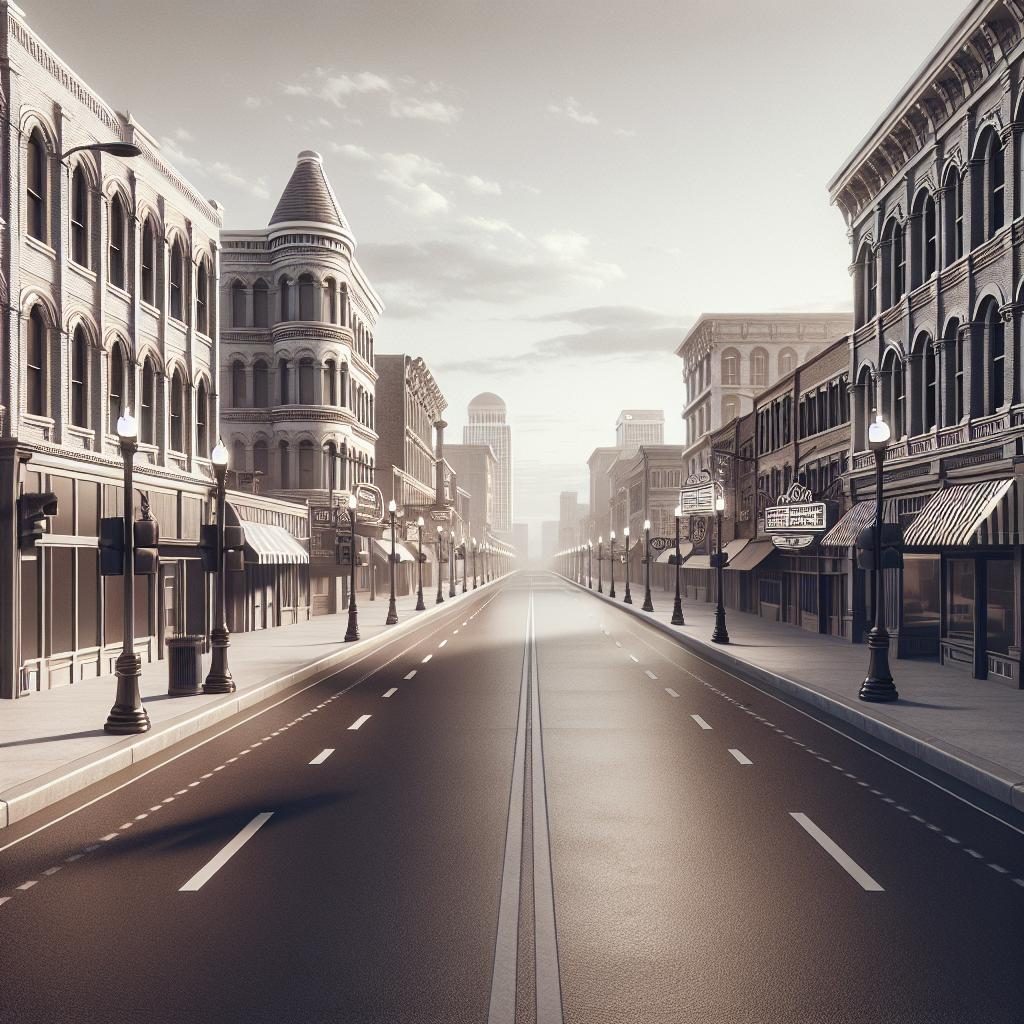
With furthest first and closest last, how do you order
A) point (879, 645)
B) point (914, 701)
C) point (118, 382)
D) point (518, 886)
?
point (118, 382) → point (879, 645) → point (914, 701) → point (518, 886)

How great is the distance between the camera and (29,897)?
26.9ft

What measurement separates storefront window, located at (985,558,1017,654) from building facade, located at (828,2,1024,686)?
0.05 m

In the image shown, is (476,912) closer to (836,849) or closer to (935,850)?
(836,849)

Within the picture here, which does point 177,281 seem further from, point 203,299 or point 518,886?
point 518,886

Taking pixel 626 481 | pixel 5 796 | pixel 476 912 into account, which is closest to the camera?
pixel 476 912

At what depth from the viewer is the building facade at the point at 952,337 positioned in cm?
2180

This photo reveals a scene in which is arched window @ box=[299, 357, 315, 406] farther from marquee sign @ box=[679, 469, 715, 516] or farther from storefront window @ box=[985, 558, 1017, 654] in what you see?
storefront window @ box=[985, 558, 1017, 654]

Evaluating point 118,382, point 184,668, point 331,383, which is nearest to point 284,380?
point 331,383

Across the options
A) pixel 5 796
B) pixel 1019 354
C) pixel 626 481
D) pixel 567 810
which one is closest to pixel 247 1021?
pixel 567 810

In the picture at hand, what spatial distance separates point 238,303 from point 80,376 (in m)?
31.7

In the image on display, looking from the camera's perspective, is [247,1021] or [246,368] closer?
[247,1021]

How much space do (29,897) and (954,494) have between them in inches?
839

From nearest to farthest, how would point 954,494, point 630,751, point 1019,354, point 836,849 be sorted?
point 836,849 < point 630,751 < point 1019,354 < point 954,494

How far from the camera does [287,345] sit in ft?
180
